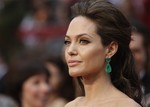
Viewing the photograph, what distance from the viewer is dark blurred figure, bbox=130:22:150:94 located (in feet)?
30.2

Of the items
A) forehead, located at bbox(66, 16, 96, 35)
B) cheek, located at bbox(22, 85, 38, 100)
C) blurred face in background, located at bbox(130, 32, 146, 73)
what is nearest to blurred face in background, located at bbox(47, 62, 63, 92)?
cheek, located at bbox(22, 85, 38, 100)

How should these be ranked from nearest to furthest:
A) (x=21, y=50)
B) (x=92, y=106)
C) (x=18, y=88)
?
(x=92, y=106), (x=18, y=88), (x=21, y=50)

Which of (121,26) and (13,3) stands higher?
(121,26)

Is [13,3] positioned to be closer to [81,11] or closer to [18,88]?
[18,88]

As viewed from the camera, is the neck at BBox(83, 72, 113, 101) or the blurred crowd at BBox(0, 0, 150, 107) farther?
the blurred crowd at BBox(0, 0, 150, 107)

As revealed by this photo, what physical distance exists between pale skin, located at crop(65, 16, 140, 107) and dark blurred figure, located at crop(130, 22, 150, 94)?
2960mm

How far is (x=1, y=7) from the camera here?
618 inches

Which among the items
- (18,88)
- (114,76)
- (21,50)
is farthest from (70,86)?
(21,50)

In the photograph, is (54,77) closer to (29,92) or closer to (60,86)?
(60,86)

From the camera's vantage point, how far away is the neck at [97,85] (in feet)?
19.3

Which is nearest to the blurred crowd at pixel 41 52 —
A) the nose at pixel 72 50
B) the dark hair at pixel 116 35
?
the dark hair at pixel 116 35

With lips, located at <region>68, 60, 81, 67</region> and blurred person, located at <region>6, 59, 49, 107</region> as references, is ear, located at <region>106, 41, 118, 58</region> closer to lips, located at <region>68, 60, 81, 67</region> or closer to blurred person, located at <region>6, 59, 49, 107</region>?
lips, located at <region>68, 60, 81, 67</region>

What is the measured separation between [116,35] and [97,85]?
Result: 419mm

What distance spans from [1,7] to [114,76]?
9854 mm
